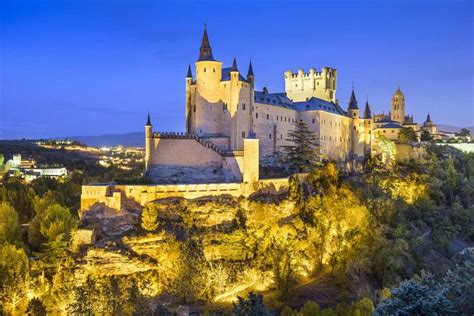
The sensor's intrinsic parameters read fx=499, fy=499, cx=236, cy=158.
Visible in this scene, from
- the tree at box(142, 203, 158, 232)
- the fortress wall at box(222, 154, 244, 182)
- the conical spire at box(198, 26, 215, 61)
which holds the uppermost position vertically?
the conical spire at box(198, 26, 215, 61)

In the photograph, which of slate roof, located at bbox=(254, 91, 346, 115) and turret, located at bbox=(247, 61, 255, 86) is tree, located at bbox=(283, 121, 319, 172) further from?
turret, located at bbox=(247, 61, 255, 86)

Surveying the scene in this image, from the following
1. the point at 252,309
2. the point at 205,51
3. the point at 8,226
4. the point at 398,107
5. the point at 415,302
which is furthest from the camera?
the point at 398,107

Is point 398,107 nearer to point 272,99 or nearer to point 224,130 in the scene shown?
point 272,99

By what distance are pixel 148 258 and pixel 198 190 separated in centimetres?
737

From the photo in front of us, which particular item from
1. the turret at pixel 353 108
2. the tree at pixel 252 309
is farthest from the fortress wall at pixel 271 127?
the tree at pixel 252 309

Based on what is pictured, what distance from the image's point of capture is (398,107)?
112188mm

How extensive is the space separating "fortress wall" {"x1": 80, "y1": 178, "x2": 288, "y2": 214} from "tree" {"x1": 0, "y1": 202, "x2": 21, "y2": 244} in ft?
31.7

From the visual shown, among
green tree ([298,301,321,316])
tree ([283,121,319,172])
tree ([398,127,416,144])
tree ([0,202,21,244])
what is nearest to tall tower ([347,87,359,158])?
tree ([398,127,416,144])

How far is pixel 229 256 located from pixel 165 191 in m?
7.53

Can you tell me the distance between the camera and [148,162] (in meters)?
47.3

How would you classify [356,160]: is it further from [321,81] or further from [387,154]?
[321,81]

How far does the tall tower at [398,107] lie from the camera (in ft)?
367

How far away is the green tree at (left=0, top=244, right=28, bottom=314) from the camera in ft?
→ 117

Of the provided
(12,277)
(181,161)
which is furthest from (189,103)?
(12,277)
